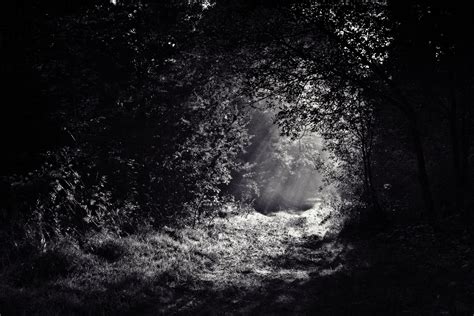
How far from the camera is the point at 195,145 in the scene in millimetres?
14797

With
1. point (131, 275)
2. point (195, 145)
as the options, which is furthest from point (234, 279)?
point (195, 145)

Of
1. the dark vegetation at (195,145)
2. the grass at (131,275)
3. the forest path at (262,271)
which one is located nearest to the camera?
the grass at (131,275)

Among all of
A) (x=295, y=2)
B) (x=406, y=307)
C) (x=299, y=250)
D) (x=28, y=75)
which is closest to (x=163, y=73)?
Answer: (x=28, y=75)

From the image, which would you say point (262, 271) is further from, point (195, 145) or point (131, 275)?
point (195, 145)

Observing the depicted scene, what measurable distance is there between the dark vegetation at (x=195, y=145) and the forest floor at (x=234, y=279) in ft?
0.17

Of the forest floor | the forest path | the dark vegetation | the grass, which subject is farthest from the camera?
the dark vegetation

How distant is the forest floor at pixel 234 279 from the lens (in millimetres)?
6617

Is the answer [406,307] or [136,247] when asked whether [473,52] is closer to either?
[406,307]

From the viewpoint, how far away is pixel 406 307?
22.0 ft

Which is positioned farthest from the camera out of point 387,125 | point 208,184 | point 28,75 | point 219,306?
point 387,125

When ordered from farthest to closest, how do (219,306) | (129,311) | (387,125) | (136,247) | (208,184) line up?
(387,125) < (208,184) < (136,247) < (219,306) < (129,311)

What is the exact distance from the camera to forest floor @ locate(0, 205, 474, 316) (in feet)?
21.7

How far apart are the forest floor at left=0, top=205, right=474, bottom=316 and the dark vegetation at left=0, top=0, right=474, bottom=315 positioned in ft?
0.17

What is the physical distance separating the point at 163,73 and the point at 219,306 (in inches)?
374
